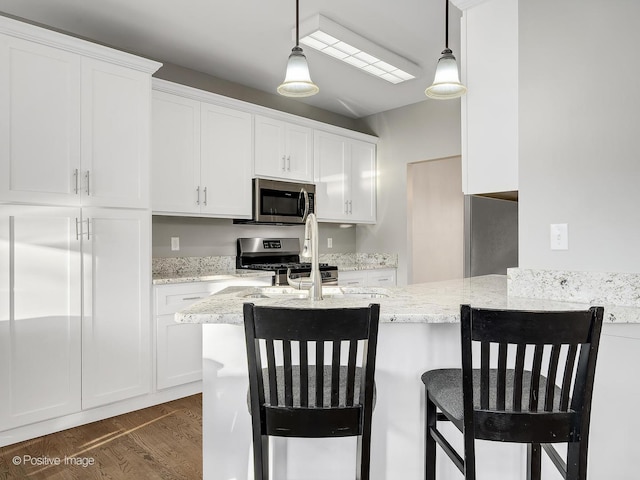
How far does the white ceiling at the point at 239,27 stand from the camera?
2725mm

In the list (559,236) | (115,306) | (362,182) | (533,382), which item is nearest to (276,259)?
(362,182)

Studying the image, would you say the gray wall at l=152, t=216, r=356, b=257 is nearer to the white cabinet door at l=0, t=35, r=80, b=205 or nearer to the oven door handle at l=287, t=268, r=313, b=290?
the white cabinet door at l=0, t=35, r=80, b=205

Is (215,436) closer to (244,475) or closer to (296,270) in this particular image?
(244,475)

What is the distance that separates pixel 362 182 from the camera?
4.95m

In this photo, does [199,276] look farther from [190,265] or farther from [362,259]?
[362,259]

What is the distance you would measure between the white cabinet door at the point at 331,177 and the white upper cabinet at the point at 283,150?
128 mm

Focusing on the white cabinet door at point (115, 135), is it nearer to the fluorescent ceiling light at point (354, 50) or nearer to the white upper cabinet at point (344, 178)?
the fluorescent ceiling light at point (354, 50)

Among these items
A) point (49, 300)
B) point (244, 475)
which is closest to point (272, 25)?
point (49, 300)

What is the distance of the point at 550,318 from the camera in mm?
1106

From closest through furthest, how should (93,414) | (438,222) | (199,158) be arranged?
(93,414), (199,158), (438,222)

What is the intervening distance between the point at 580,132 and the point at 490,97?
17.7 inches

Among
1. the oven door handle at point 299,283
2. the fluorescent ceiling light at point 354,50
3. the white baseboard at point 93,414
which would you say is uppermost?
the fluorescent ceiling light at point 354,50

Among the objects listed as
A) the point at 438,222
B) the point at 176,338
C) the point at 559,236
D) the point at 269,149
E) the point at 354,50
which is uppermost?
the point at 354,50

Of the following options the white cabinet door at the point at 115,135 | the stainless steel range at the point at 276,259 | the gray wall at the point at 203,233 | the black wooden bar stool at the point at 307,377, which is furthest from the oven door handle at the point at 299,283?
the gray wall at the point at 203,233
